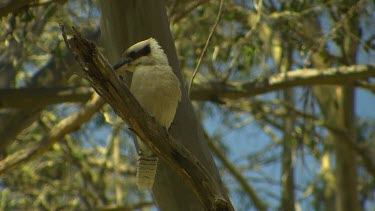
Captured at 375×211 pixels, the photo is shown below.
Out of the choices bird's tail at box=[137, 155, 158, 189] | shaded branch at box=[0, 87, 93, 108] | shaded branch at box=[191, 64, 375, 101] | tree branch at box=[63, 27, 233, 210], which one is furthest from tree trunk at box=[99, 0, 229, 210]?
shaded branch at box=[191, 64, 375, 101]

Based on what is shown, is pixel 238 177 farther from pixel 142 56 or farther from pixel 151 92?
pixel 151 92

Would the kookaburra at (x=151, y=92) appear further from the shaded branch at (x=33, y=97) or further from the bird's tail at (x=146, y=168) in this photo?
the shaded branch at (x=33, y=97)

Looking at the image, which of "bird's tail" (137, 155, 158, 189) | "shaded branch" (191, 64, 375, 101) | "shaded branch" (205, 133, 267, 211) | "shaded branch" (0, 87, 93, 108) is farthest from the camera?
"shaded branch" (205, 133, 267, 211)

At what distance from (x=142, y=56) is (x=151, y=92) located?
290mm

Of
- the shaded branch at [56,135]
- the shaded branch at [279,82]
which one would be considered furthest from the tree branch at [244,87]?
the shaded branch at [56,135]

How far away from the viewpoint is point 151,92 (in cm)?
303

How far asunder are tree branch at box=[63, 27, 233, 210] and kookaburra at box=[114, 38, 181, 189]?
1.96 feet

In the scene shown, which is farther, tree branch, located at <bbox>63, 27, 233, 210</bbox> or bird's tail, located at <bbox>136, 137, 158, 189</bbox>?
bird's tail, located at <bbox>136, 137, 158, 189</bbox>

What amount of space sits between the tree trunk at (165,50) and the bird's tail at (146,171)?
0.19 feet

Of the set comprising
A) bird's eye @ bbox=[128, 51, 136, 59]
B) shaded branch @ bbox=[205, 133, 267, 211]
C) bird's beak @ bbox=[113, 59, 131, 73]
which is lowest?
shaded branch @ bbox=[205, 133, 267, 211]

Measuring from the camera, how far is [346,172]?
19.3 ft

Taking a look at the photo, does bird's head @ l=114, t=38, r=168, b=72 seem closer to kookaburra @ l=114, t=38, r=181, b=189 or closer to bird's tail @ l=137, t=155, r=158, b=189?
kookaburra @ l=114, t=38, r=181, b=189

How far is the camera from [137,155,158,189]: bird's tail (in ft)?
9.93

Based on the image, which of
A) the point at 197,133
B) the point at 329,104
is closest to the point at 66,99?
the point at 197,133
